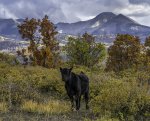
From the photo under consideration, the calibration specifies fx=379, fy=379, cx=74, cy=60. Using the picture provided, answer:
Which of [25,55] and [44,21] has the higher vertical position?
[44,21]

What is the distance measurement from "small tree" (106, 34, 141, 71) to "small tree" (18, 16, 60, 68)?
10.9 m

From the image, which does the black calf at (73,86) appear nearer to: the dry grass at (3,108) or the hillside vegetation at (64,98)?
the hillside vegetation at (64,98)

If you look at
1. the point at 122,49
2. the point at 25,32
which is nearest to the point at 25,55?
the point at 25,32

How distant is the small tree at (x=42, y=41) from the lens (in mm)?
65812

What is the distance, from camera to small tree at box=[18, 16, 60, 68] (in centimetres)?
6581

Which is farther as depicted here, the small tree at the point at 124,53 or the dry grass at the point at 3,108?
the small tree at the point at 124,53

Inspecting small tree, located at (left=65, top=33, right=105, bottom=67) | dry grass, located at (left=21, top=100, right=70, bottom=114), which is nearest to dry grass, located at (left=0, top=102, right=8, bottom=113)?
dry grass, located at (left=21, top=100, right=70, bottom=114)

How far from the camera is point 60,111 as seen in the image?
15.7 m

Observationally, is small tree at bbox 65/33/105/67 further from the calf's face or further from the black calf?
the calf's face

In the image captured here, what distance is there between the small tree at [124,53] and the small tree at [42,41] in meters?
10.9

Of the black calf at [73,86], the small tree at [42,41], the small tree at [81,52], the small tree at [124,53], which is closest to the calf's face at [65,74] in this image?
the black calf at [73,86]

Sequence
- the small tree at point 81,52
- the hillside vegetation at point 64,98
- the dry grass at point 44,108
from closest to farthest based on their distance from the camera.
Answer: the hillside vegetation at point 64,98 → the dry grass at point 44,108 → the small tree at point 81,52

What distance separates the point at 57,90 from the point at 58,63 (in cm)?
4521

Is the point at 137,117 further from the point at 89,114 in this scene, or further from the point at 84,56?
the point at 84,56
